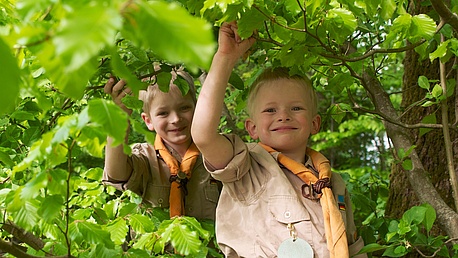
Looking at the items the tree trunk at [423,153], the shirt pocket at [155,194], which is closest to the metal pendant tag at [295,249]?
the shirt pocket at [155,194]

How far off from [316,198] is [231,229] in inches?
13.2

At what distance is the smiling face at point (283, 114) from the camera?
220 centimetres

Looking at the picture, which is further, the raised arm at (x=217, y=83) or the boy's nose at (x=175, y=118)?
the boy's nose at (x=175, y=118)

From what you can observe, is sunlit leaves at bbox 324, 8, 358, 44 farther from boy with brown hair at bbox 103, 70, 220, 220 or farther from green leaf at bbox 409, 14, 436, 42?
boy with brown hair at bbox 103, 70, 220, 220

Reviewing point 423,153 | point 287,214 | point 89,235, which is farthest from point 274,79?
point 423,153

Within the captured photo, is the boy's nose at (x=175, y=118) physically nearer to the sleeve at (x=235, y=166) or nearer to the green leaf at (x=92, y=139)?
the sleeve at (x=235, y=166)

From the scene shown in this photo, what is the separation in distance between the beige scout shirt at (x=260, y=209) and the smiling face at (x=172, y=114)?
0.42 metres

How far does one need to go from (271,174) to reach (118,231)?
65 cm

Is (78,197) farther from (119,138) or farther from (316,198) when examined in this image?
(119,138)

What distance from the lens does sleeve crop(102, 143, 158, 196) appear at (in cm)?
231

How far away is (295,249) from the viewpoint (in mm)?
1980

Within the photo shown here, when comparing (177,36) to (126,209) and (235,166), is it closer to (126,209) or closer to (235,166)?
(235,166)

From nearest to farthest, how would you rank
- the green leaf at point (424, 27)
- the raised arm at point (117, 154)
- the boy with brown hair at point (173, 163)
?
the green leaf at point (424, 27)
the raised arm at point (117, 154)
the boy with brown hair at point (173, 163)

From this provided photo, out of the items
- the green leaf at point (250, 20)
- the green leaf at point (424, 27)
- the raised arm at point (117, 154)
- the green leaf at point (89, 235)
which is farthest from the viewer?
the raised arm at point (117, 154)
